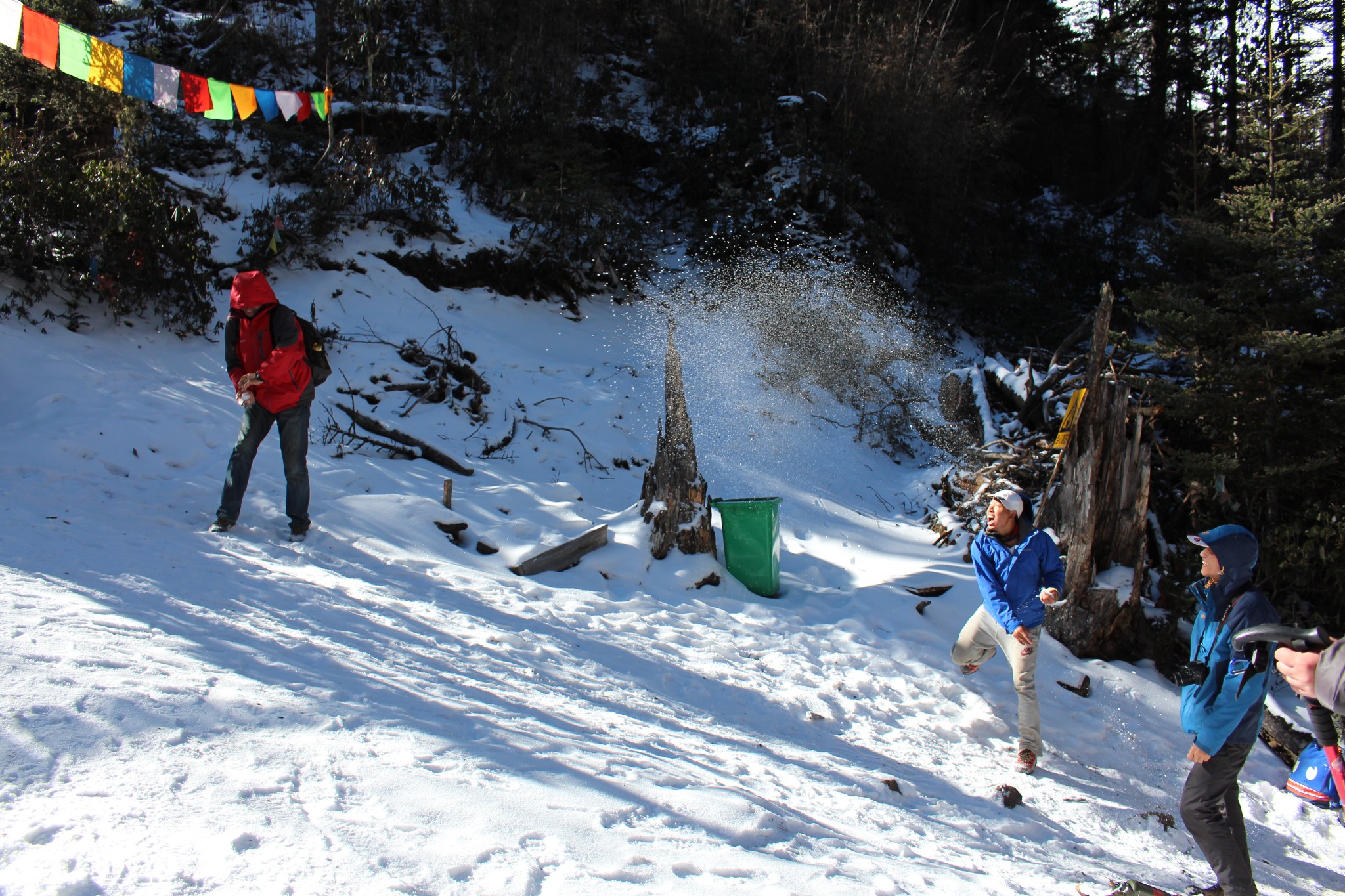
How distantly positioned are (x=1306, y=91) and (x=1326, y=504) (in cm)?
1025

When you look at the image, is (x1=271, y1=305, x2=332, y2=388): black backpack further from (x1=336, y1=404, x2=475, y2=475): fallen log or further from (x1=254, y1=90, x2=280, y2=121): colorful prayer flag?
(x1=254, y1=90, x2=280, y2=121): colorful prayer flag

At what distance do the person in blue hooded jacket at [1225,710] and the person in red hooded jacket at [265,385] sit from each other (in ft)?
18.0

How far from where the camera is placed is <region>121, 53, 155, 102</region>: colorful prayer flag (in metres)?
8.13

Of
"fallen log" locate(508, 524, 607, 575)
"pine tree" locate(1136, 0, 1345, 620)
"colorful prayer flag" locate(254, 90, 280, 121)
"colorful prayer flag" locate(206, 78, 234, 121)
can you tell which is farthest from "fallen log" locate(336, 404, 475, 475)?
"pine tree" locate(1136, 0, 1345, 620)

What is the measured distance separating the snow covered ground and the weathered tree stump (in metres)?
0.66

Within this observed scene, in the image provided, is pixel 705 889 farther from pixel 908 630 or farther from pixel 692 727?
pixel 908 630

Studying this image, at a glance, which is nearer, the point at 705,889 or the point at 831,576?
the point at 705,889

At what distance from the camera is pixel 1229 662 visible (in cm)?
305

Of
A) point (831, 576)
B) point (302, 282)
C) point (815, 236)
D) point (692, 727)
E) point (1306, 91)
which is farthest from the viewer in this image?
point (815, 236)

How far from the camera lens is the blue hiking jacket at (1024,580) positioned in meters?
4.20

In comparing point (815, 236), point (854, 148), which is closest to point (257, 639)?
point (815, 236)

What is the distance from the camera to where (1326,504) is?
7152 millimetres

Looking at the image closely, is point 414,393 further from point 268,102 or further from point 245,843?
point 245,843

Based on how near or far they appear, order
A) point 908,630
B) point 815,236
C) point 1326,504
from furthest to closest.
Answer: point 815,236, point 1326,504, point 908,630
